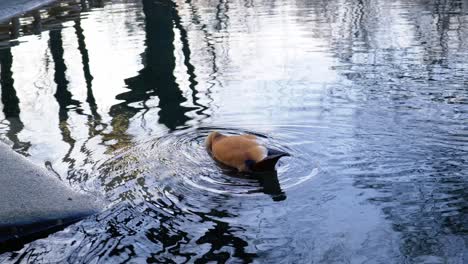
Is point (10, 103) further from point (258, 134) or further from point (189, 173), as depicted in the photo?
point (189, 173)

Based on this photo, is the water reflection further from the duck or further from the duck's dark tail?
the duck's dark tail

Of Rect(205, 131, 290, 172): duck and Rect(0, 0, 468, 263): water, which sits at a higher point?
Rect(205, 131, 290, 172): duck

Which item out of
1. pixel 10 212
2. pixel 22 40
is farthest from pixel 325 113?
pixel 22 40

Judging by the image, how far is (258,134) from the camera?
6.34 m

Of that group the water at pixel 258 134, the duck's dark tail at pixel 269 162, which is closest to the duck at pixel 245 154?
the duck's dark tail at pixel 269 162

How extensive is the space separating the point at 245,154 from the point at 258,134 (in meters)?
1.04

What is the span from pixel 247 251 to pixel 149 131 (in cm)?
295

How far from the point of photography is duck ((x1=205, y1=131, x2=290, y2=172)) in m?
5.18

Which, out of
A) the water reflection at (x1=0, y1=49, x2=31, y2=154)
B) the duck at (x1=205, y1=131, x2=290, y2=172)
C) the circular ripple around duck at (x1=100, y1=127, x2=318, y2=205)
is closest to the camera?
the circular ripple around duck at (x1=100, y1=127, x2=318, y2=205)

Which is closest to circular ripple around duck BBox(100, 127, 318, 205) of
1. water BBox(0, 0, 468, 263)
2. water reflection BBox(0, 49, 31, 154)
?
water BBox(0, 0, 468, 263)

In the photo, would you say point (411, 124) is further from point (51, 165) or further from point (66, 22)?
point (66, 22)

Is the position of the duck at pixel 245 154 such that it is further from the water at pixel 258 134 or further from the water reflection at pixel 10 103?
the water reflection at pixel 10 103

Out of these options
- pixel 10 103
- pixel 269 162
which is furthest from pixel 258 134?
pixel 10 103

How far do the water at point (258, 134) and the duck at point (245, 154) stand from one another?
11cm
